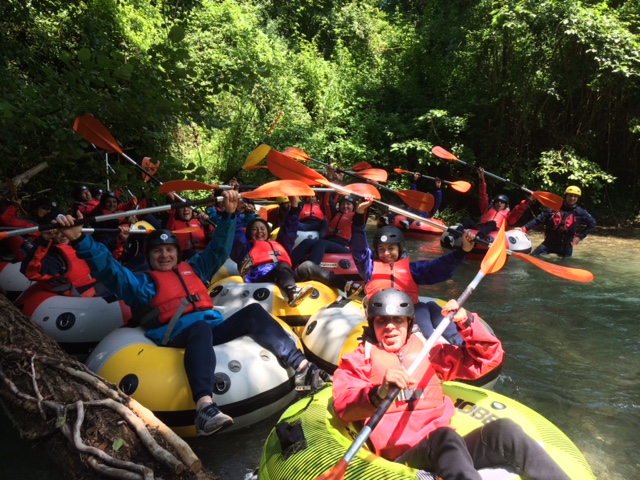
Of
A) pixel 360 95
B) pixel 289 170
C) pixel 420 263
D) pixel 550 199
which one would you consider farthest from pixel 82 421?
pixel 360 95

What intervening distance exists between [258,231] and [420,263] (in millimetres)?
2034

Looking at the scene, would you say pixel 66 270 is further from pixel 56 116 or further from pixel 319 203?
pixel 319 203

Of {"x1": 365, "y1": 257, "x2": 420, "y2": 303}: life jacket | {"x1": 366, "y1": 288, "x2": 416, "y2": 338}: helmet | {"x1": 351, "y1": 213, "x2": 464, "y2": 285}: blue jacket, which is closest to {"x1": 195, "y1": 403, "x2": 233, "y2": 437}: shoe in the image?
{"x1": 366, "y1": 288, "x2": 416, "y2": 338}: helmet

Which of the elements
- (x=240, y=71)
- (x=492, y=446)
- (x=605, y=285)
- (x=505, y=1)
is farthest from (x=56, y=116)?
(x=505, y=1)

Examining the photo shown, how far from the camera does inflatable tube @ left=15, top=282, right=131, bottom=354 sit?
13.2 ft

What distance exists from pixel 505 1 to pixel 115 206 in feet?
31.6

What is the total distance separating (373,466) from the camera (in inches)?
78.1

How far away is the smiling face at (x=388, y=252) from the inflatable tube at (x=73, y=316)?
7.60 ft

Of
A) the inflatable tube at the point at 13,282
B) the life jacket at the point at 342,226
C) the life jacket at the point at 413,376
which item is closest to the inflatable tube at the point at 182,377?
the life jacket at the point at 413,376

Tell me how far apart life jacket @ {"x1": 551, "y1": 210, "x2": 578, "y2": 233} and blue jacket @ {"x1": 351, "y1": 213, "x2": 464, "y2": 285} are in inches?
189

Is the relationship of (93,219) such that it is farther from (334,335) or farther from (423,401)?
(423,401)

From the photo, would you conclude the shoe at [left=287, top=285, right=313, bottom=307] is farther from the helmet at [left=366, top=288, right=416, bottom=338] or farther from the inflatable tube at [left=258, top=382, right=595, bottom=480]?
the helmet at [left=366, top=288, right=416, bottom=338]

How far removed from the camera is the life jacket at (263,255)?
518 centimetres

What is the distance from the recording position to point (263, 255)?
204 inches
